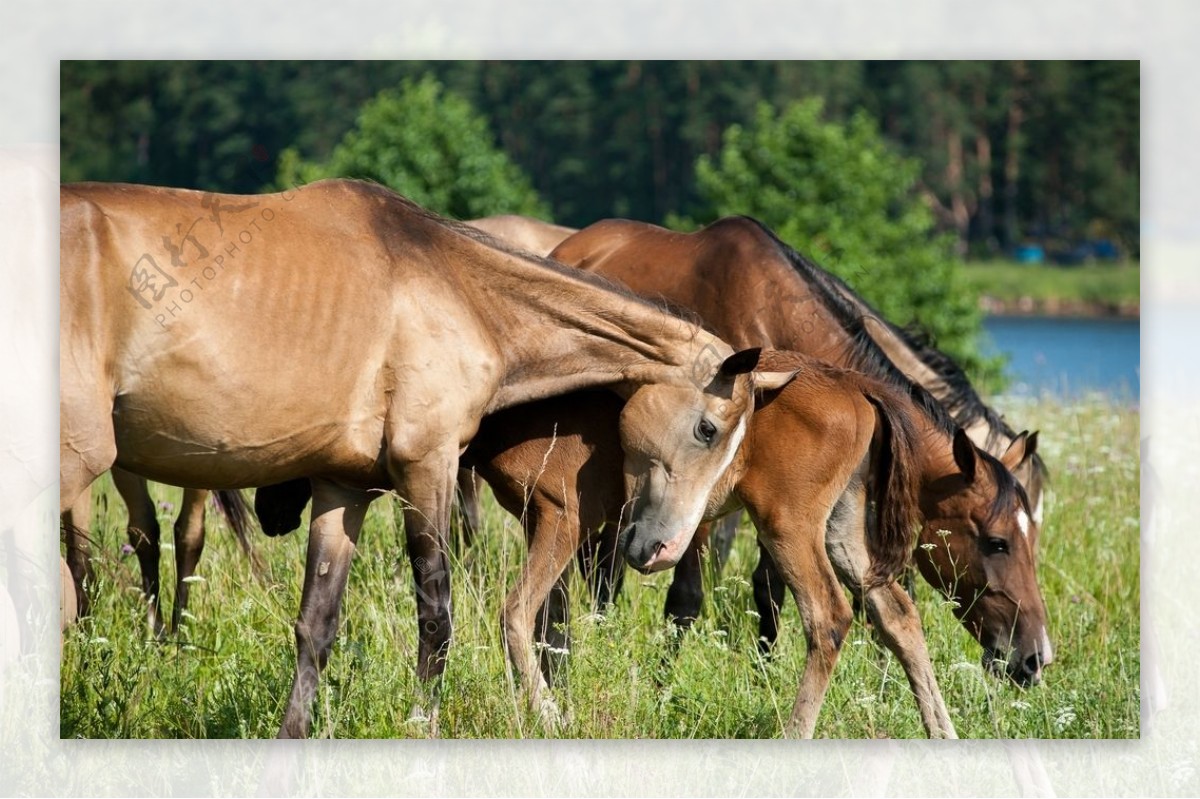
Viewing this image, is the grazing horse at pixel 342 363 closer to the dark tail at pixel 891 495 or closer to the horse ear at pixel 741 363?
the horse ear at pixel 741 363

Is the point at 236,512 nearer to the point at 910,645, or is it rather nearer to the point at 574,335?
the point at 574,335

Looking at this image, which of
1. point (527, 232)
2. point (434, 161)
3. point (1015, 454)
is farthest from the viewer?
point (434, 161)

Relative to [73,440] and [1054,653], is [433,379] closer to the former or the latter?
[73,440]

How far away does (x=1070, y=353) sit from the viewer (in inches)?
213

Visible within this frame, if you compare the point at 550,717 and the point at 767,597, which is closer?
the point at 550,717

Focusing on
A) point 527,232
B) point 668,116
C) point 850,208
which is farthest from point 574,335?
point 850,208

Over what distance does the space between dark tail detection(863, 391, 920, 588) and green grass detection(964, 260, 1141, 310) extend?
2.76 feet

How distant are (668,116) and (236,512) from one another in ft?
8.34

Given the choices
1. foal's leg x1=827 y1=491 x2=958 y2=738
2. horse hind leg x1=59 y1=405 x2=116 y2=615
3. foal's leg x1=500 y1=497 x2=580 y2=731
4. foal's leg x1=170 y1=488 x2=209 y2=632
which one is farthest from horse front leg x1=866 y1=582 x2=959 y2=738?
foal's leg x1=170 y1=488 x2=209 y2=632

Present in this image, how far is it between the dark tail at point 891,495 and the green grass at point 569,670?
288 mm

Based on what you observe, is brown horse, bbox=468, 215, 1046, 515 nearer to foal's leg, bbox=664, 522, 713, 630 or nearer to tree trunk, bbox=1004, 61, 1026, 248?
tree trunk, bbox=1004, 61, 1026, 248

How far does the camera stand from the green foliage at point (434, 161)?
851cm

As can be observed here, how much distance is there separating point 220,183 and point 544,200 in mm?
3319

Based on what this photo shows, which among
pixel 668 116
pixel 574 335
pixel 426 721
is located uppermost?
pixel 668 116
